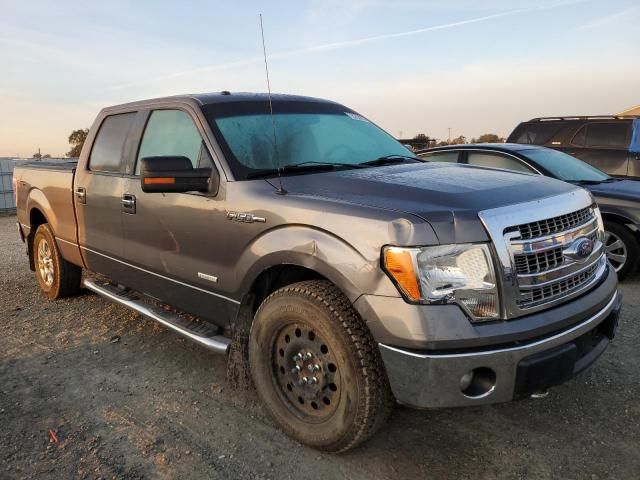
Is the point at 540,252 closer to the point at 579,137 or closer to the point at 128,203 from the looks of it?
the point at 128,203

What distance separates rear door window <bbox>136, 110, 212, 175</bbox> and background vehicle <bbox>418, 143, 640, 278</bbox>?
13.5ft

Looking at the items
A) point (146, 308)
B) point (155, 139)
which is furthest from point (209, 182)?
point (146, 308)

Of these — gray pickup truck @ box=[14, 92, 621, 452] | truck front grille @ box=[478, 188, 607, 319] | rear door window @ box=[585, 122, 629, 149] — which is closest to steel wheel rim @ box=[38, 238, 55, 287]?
gray pickup truck @ box=[14, 92, 621, 452]

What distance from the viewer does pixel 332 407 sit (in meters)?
2.62

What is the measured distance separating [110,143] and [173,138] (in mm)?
990

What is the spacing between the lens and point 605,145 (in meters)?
8.80

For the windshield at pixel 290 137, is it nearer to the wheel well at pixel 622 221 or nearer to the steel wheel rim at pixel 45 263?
the steel wheel rim at pixel 45 263

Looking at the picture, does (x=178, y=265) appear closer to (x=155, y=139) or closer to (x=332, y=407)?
(x=155, y=139)

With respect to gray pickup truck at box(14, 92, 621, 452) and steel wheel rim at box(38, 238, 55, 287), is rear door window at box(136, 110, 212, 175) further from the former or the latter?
steel wheel rim at box(38, 238, 55, 287)

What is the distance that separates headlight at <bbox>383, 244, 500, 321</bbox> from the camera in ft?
7.40

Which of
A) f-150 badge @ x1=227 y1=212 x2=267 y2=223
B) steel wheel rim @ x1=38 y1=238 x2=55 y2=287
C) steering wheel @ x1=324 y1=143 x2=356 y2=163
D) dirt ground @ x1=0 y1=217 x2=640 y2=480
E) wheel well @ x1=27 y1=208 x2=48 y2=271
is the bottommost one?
dirt ground @ x1=0 y1=217 x2=640 y2=480

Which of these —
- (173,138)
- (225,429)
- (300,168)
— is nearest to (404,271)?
(300,168)

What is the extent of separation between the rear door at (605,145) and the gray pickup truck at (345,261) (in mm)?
6111

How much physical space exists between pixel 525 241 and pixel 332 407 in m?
1.20
